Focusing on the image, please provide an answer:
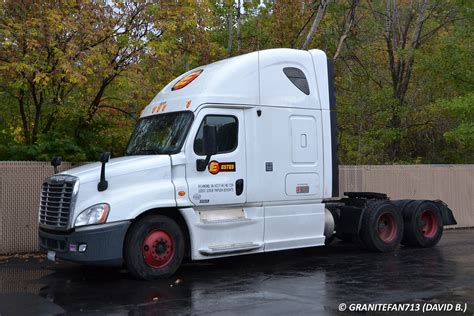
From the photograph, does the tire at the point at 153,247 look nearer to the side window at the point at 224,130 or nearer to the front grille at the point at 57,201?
the front grille at the point at 57,201

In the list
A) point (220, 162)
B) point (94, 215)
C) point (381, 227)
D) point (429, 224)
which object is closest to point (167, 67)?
point (220, 162)

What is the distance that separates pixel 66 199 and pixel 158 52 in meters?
5.35

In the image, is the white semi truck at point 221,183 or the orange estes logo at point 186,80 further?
the orange estes logo at point 186,80

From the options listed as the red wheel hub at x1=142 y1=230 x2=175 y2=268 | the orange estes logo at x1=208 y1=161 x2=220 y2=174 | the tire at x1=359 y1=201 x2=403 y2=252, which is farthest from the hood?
the tire at x1=359 y1=201 x2=403 y2=252

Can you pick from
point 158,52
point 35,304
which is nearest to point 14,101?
point 158,52

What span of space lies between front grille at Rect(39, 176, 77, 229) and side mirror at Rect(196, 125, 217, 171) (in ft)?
6.42

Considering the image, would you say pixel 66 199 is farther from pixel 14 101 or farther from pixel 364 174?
pixel 364 174

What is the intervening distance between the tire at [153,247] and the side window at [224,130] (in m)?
1.50

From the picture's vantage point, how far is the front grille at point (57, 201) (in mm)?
8953

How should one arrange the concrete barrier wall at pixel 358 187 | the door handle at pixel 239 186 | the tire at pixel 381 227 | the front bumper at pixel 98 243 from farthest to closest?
1. the concrete barrier wall at pixel 358 187
2. the tire at pixel 381 227
3. the door handle at pixel 239 186
4. the front bumper at pixel 98 243

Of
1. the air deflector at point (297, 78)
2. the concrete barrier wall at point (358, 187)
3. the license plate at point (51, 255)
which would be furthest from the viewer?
the concrete barrier wall at point (358, 187)

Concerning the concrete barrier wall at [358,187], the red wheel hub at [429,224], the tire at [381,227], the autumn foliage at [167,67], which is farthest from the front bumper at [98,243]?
the red wheel hub at [429,224]

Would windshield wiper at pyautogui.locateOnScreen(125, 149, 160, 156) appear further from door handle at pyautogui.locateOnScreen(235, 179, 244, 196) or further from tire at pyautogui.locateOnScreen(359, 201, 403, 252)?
tire at pyautogui.locateOnScreen(359, 201, 403, 252)

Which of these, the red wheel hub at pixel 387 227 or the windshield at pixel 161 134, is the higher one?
the windshield at pixel 161 134
